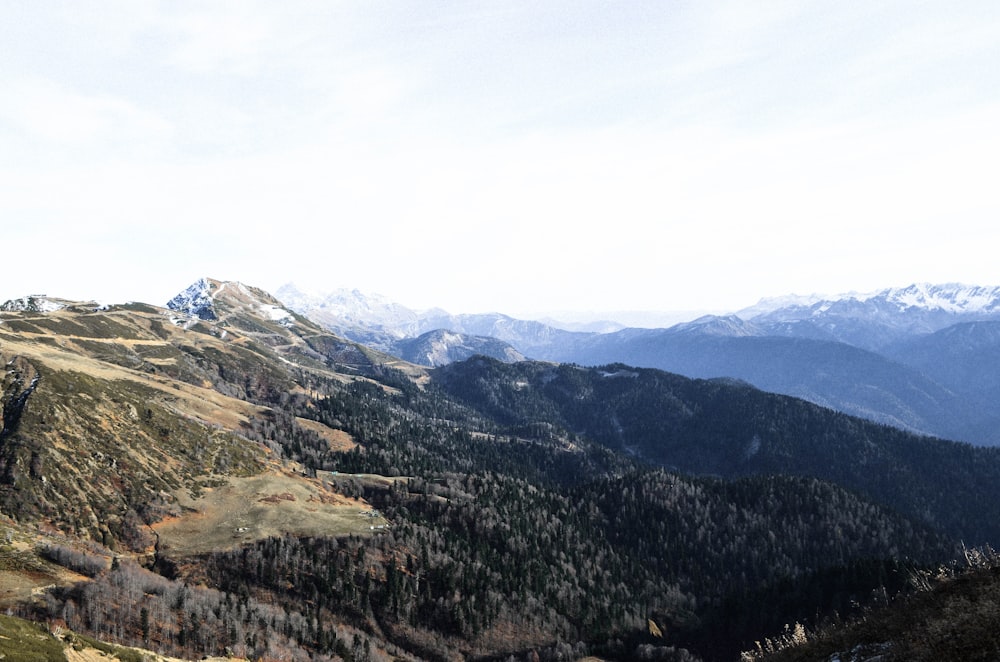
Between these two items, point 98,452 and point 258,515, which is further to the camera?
point 258,515

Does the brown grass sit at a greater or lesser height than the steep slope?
lesser

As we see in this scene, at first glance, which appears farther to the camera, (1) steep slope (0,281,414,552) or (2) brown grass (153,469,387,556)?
(2) brown grass (153,469,387,556)

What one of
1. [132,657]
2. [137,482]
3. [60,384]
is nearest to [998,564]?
[132,657]

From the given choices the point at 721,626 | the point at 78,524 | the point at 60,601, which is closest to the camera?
the point at 60,601

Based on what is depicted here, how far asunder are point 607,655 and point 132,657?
13630 cm

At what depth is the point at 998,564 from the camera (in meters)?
30.2

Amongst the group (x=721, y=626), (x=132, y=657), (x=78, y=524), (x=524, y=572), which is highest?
(x=132, y=657)

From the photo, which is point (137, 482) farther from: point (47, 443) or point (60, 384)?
point (60, 384)

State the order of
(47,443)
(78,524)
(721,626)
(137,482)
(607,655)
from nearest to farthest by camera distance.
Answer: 1. (78,524)
2. (47,443)
3. (137,482)
4. (607,655)
5. (721,626)

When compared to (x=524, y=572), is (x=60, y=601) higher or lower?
higher

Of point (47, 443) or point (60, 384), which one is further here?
point (60, 384)

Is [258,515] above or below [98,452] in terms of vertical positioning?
below

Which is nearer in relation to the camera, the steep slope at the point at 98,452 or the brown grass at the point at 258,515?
the steep slope at the point at 98,452

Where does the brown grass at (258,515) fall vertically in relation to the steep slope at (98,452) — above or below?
below
